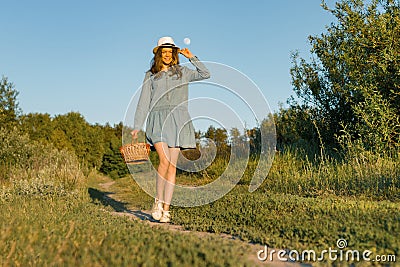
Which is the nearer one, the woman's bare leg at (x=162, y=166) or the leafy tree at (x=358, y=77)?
the woman's bare leg at (x=162, y=166)

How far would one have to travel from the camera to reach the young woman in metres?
5.69

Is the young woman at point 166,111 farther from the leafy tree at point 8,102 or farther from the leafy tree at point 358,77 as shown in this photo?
the leafy tree at point 8,102

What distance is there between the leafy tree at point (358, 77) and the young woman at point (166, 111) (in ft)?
13.2

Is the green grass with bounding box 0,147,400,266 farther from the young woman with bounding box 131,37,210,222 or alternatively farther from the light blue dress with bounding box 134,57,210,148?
the light blue dress with bounding box 134,57,210,148

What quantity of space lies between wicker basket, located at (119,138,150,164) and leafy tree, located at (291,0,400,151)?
443cm

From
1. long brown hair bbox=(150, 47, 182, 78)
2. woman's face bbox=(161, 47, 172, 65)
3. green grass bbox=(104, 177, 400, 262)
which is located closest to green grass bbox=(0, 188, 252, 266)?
A: green grass bbox=(104, 177, 400, 262)

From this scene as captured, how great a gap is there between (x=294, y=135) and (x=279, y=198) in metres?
5.88

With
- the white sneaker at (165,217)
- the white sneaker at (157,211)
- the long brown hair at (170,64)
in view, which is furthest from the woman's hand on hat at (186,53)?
the white sneaker at (165,217)

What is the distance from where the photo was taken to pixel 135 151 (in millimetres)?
5992

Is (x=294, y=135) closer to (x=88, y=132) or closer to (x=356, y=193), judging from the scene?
(x=356, y=193)

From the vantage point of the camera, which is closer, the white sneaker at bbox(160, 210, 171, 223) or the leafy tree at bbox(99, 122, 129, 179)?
the white sneaker at bbox(160, 210, 171, 223)

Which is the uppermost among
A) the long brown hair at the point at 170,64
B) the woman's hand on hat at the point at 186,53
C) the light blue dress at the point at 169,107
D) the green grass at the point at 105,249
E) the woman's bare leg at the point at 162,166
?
the woman's hand on hat at the point at 186,53

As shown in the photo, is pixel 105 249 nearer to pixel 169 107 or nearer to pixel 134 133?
pixel 169 107

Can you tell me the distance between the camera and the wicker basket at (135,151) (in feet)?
19.5
